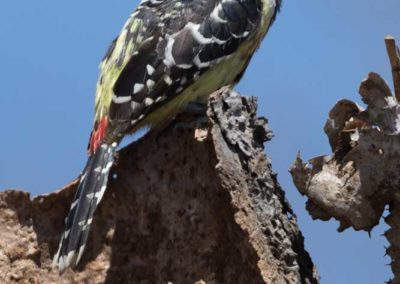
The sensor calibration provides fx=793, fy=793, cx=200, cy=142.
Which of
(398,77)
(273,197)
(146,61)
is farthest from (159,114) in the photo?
(398,77)

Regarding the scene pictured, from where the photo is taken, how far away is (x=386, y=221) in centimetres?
329

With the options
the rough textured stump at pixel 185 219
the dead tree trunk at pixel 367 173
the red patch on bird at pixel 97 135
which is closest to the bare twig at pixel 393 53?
the dead tree trunk at pixel 367 173

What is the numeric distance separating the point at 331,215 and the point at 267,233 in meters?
0.31

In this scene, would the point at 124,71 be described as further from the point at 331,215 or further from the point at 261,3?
the point at 331,215

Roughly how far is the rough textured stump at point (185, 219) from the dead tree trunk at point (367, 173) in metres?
0.18

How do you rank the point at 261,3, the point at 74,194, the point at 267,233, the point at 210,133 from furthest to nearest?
the point at 261,3 → the point at 74,194 → the point at 210,133 → the point at 267,233

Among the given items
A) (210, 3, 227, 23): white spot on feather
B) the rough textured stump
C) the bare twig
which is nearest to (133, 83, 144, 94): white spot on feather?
the rough textured stump

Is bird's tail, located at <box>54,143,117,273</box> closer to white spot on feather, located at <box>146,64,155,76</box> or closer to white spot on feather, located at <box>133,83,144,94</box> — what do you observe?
white spot on feather, located at <box>133,83,144,94</box>

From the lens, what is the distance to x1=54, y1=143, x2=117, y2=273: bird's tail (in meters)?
3.45

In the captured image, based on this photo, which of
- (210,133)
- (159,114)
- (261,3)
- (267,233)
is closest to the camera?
(267,233)

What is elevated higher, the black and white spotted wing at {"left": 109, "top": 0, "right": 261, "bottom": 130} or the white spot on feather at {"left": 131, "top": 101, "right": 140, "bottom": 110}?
the black and white spotted wing at {"left": 109, "top": 0, "right": 261, "bottom": 130}

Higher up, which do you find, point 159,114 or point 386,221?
point 159,114

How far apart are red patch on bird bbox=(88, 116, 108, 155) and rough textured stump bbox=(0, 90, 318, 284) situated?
399 millimetres

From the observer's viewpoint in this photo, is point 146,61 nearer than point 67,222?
No
